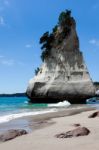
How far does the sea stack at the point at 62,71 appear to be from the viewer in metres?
47.1

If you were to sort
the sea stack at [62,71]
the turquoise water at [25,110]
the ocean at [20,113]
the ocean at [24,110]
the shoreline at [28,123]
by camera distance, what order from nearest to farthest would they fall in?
the shoreline at [28,123], the ocean at [20,113], the ocean at [24,110], the turquoise water at [25,110], the sea stack at [62,71]

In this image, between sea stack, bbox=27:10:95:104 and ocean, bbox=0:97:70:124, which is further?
sea stack, bbox=27:10:95:104

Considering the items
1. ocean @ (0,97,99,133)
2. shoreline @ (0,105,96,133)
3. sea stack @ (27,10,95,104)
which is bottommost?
shoreline @ (0,105,96,133)

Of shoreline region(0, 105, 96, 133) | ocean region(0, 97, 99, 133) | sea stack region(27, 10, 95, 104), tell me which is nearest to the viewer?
shoreline region(0, 105, 96, 133)

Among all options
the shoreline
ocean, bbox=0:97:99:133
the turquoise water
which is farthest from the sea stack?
the shoreline

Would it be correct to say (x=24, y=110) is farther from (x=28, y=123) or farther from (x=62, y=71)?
(x=62, y=71)

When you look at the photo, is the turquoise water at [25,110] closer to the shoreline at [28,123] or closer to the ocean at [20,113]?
the ocean at [20,113]

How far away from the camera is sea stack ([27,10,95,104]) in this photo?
4713 cm

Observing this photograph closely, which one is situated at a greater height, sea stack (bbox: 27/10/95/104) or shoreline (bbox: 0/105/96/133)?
sea stack (bbox: 27/10/95/104)

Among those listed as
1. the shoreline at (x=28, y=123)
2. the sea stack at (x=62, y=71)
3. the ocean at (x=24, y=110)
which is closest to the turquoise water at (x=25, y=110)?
the ocean at (x=24, y=110)

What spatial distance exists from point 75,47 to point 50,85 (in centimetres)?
871

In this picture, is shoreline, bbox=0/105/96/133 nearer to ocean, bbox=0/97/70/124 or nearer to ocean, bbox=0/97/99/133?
ocean, bbox=0/97/99/133

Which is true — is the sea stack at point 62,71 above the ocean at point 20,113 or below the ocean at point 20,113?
above

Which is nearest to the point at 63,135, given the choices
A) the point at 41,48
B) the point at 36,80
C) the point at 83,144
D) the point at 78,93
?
the point at 83,144
